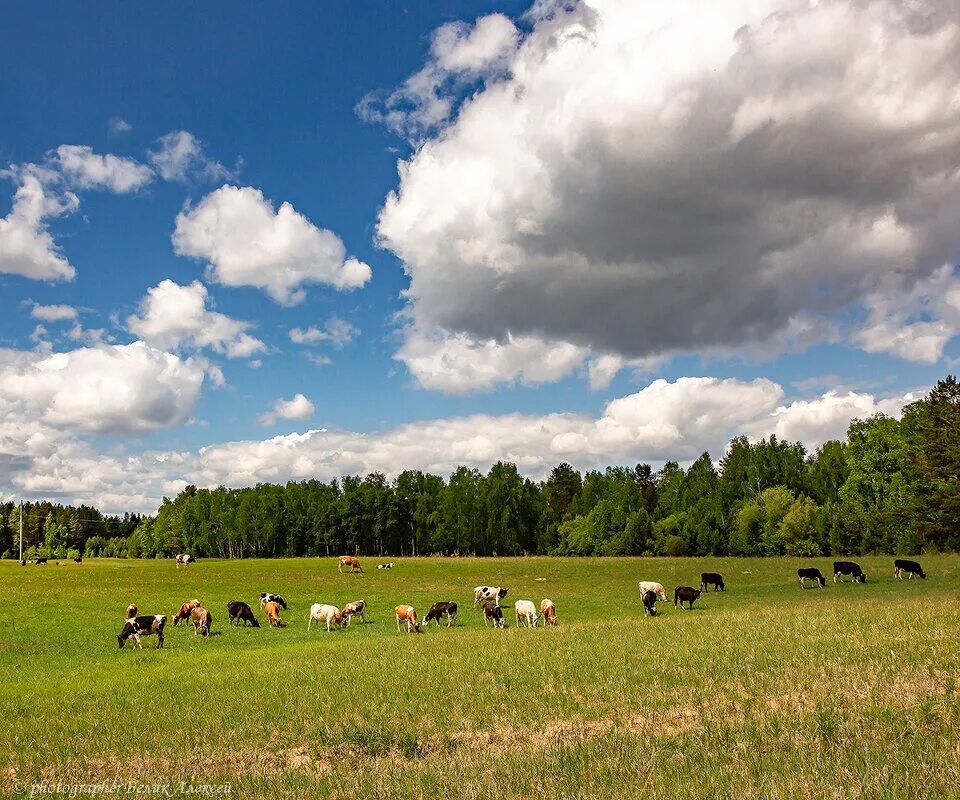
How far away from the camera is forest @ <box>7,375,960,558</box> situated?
298ft

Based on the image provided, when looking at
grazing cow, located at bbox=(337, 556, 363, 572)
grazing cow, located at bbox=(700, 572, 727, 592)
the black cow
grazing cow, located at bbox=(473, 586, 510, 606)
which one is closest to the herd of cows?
grazing cow, located at bbox=(473, 586, 510, 606)

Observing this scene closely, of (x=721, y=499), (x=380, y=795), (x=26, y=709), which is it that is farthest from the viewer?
(x=721, y=499)

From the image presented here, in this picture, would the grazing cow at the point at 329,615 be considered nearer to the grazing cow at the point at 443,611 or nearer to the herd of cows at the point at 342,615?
the herd of cows at the point at 342,615

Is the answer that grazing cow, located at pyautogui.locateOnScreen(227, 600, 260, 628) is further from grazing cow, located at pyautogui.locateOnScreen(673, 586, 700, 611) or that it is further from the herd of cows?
grazing cow, located at pyautogui.locateOnScreen(673, 586, 700, 611)

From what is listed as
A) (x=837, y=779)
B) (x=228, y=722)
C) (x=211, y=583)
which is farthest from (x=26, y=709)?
(x=211, y=583)

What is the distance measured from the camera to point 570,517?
147m

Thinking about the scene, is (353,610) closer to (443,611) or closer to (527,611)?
(443,611)

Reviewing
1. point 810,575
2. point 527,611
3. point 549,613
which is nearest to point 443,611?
point 527,611

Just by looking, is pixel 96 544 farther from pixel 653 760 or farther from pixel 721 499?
pixel 653 760

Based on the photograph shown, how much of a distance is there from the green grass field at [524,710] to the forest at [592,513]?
216 ft

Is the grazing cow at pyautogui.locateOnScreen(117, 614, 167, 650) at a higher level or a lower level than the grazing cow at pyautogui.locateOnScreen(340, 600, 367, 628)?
higher

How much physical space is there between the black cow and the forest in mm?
25792

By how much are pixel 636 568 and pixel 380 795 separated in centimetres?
6749

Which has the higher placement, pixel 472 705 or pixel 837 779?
pixel 837 779
